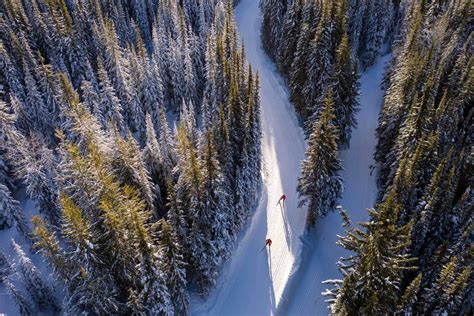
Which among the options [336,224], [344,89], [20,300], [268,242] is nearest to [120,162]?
[20,300]

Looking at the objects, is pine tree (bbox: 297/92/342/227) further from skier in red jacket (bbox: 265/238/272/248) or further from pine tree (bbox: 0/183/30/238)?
pine tree (bbox: 0/183/30/238)

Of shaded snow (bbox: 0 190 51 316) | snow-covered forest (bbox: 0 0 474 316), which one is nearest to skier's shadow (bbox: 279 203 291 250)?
snow-covered forest (bbox: 0 0 474 316)

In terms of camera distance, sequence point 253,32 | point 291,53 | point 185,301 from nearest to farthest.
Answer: point 185,301
point 291,53
point 253,32

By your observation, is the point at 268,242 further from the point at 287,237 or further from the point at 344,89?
the point at 344,89

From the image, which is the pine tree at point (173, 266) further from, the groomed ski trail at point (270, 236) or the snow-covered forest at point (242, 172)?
the groomed ski trail at point (270, 236)

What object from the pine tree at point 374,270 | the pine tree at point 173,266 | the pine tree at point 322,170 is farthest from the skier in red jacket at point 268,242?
the pine tree at point 374,270

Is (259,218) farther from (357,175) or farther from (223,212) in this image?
(357,175)

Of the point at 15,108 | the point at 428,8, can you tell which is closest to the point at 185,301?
the point at 15,108
